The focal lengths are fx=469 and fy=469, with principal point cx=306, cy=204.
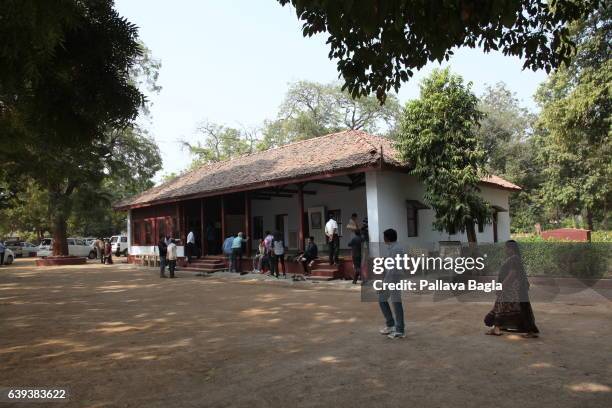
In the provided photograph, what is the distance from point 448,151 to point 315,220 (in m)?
7.62

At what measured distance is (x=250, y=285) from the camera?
14383 mm

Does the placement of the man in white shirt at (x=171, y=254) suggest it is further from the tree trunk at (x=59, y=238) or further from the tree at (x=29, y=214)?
the tree trunk at (x=59, y=238)

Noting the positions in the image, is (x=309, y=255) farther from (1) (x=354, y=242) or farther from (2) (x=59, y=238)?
(2) (x=59, y=238)

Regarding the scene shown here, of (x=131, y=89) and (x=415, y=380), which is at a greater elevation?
(x=131, y=89)

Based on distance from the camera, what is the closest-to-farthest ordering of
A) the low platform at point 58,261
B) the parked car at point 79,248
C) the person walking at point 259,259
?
the person walking at point 259,259 < the low platform at point 58,261 < the parked car at point 79,248

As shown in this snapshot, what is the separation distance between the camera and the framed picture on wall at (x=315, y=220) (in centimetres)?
1978

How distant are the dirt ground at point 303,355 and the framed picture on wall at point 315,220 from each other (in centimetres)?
898

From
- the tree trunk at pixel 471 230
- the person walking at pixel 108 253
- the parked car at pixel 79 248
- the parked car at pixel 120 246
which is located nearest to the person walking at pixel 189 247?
the person walking at pixel 108 253

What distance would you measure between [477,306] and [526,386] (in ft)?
17.0

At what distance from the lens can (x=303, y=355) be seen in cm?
607

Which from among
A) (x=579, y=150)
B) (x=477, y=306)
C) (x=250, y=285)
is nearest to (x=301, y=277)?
(x=250, y=285)

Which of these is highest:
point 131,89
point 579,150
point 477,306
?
point 579,150

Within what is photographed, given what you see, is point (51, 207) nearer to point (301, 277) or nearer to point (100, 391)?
point (301, 277)

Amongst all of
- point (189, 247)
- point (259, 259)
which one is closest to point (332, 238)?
point (259, 259)
